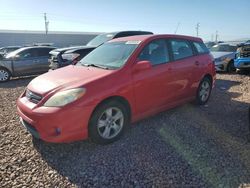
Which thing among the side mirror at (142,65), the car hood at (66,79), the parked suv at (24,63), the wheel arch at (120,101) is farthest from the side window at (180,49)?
the parked suv at (24,63)

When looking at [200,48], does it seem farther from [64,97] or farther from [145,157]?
[64,97]

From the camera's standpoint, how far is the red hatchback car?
332 centimetres

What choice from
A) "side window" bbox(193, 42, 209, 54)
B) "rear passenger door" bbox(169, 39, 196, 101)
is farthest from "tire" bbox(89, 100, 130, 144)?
"side window" bbox(193, 42, 209, 54)

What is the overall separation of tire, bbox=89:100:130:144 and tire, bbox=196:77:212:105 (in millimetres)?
2408

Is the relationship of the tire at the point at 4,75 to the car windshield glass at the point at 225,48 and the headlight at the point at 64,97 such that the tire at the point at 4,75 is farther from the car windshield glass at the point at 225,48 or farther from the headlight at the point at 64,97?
the car windshield glass at the point at 225,48

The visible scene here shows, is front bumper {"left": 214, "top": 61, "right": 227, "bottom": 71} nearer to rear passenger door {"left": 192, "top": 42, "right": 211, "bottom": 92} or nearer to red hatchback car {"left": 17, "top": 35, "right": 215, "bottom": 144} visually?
rear passenger door {"left": 192, "top": 42, "right": 211, "bottom": 92}

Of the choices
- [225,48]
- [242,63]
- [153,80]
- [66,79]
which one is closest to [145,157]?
[153,80]

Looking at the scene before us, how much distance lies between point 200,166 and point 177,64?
2.25 metres

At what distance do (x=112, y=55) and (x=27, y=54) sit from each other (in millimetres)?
7827

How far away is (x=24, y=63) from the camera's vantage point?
1070 cm

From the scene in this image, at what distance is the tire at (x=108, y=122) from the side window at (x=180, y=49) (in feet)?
5.86

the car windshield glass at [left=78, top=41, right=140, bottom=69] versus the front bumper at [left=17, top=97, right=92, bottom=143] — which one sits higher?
the car windshield glass at [left=78, top=41, right=140, bottom=69]

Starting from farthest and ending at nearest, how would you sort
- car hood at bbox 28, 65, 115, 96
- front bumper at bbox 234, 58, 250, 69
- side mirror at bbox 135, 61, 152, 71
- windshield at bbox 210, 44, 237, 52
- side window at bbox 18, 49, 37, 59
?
windshield at bbox 210, 44, 237, 52 → side window at bbox 18, 49, 37, 59 → front bumper at bbox 234, 58, 250, 69 → side mirror at bbox 135, 61, 152, 71 → car hood at bbox 28, 65, 115, 96

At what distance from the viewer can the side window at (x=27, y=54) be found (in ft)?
35.3
